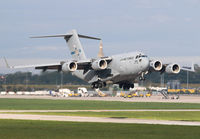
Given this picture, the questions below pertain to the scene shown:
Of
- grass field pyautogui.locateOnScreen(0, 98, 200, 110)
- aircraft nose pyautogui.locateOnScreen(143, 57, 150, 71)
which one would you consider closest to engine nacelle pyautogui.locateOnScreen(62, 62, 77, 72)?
grass field pyautogui.locateOnScreen(0, 98, 200, 110)

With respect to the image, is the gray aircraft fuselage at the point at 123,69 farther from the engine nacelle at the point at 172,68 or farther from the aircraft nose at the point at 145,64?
the engine nacelle at the point at 172,68

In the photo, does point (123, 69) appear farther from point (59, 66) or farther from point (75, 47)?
point (75, 47)

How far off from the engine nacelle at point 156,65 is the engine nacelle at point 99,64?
6.35 m

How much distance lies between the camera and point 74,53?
258 ft

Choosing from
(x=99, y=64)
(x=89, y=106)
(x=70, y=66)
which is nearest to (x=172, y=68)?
(x=99, y=64)

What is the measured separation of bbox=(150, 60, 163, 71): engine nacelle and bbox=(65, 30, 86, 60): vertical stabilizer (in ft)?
42.4

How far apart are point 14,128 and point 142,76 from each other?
38405 mm

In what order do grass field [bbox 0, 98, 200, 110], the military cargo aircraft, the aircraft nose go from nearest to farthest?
1. grass field [bbox 0, 98, 200, 110]
2. the aircraft nose
3. the military cargo aircraft

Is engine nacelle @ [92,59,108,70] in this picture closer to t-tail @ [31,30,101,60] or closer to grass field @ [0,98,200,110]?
grass field @ [0,98,200,110]

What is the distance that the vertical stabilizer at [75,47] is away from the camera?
255 ft

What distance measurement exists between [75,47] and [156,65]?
1508cm

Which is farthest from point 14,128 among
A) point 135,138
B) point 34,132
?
point 135,138

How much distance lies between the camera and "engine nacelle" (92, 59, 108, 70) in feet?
226

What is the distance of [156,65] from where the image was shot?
6906 cm
